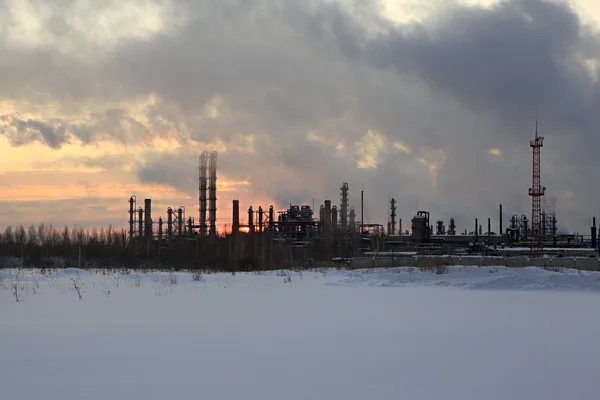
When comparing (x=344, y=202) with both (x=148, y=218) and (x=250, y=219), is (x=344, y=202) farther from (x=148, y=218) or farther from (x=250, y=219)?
(x=148, y=218)

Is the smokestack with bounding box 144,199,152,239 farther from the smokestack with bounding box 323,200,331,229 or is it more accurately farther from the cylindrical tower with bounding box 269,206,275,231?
the smokestack with bounding box 323,200,331,229

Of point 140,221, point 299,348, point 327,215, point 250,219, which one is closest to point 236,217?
point 250,219

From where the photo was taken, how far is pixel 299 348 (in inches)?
325

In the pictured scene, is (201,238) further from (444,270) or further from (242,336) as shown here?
(242,336)

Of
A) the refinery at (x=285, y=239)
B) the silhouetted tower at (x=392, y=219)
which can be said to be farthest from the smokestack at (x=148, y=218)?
the silhouetted tower at (x=392, y=219)

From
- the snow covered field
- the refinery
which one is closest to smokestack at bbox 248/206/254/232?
the refinery

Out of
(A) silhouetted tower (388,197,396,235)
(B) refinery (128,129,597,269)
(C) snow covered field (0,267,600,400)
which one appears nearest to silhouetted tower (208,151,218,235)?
(B) refinery (128,129,597,269)

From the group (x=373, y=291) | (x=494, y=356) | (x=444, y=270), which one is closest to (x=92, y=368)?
(x=494, y=356)

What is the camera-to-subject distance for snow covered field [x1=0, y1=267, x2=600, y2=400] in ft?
20.1

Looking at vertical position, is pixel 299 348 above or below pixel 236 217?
below

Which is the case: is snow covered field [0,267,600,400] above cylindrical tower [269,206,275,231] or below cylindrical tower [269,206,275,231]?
below

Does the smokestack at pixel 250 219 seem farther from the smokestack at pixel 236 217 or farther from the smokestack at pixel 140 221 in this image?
the smokestack at pixel 140 221

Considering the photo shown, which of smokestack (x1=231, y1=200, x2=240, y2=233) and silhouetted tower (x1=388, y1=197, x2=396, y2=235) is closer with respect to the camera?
smokestack (x1=231, y1=200, x2=240, y2=233)

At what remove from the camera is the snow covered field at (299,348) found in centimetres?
612
